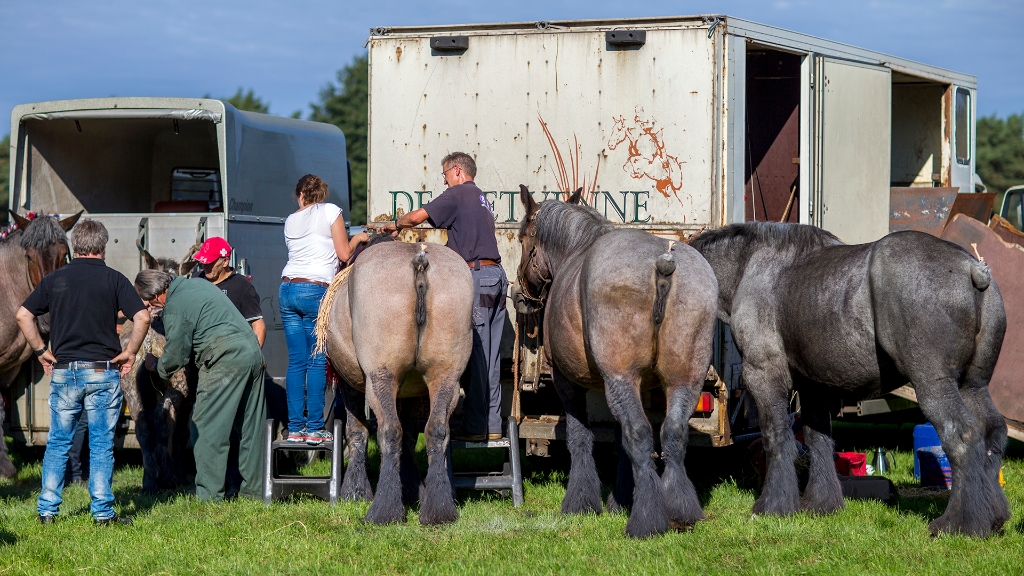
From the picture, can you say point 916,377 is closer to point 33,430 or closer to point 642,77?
point 642,77

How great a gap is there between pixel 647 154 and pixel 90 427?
4.20m

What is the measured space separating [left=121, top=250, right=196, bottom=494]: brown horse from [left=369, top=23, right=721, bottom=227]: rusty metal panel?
1934 millimetres

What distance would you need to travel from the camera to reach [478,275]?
6871 mm

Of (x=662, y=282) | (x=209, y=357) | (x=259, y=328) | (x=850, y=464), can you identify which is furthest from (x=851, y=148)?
(x=209, y=357)

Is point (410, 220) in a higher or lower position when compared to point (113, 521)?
higher

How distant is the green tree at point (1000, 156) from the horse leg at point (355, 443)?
4217 cm

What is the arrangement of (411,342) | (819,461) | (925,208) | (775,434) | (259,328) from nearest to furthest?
1. (411,342)
2. (775,434)
3. (819,461)
4. (259,328)
5. (925,208)

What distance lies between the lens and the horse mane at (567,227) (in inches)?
262

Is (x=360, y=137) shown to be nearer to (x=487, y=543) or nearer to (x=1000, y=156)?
(x=1000, y=156)

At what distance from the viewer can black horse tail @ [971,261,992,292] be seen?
551cm

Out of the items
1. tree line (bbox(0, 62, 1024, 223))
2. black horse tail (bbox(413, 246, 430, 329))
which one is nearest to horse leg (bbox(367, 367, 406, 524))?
black horse tail (bbox(413, 246, 430, 329))

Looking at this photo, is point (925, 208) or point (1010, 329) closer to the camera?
point (1010, 329)

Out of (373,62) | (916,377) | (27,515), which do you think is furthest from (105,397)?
(916,377)

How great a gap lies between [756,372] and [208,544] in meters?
3.47
